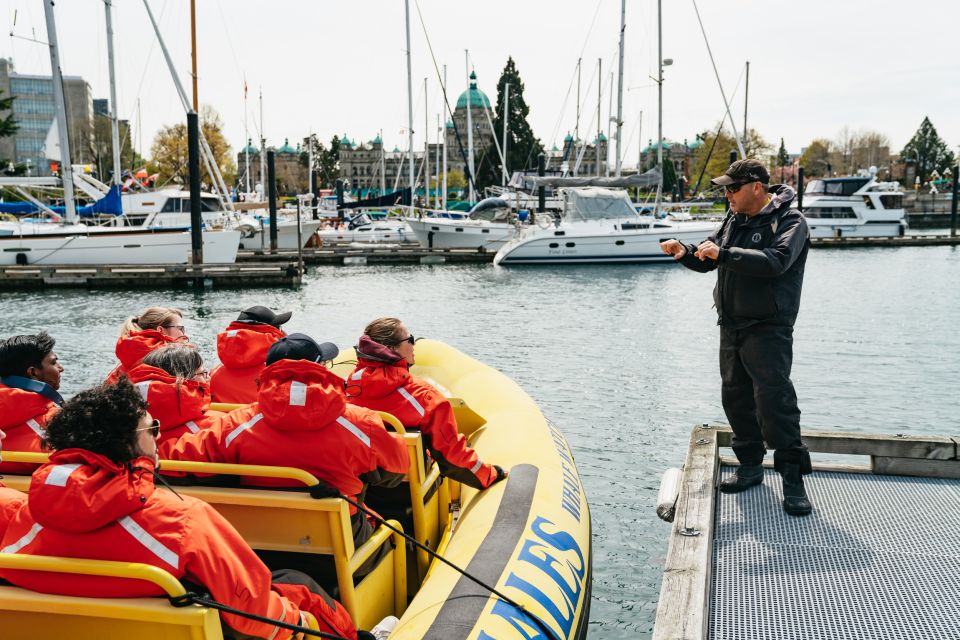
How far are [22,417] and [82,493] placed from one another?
2044 millimetres

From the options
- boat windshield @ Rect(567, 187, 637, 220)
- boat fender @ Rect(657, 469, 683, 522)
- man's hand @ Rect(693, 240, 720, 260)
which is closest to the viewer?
Result: man's hand @ Rect(693, 240, 720, 260)

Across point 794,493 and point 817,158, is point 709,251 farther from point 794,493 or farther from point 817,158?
point 817,158

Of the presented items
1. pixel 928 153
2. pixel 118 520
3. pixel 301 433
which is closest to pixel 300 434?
pixel 301 433

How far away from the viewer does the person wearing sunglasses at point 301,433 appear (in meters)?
3.25

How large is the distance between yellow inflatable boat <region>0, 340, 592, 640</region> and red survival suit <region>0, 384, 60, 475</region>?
1.50ft

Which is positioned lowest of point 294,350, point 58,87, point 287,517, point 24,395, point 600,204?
point 287,517

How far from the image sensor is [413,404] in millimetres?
4359

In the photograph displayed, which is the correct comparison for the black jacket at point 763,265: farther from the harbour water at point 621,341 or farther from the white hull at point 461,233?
the white hull at point 461,233

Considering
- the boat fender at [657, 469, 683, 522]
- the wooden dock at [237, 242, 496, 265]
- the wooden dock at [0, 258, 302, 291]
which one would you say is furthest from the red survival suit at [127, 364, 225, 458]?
the wooden dock at [237, 242, 496, 265]

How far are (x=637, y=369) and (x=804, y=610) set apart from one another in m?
10.8

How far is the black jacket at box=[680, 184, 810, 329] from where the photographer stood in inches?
163

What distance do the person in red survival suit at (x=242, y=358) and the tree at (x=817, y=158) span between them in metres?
96.8

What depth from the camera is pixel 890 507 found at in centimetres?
429

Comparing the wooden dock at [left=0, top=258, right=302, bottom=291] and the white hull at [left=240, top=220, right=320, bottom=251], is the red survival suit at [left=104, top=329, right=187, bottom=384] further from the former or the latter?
the white hull at [left=240, top=220, right=320, bottom=251]
